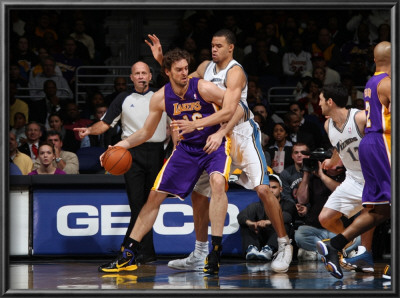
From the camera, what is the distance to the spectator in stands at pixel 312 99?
11.1 metres

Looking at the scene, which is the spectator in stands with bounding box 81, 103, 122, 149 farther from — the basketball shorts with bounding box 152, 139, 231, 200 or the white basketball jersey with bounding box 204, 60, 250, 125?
the basketball shorts with bounding box 152, 139, 231, 200

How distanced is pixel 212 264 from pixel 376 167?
61.7 inches

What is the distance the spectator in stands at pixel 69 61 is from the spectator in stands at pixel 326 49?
147 inches

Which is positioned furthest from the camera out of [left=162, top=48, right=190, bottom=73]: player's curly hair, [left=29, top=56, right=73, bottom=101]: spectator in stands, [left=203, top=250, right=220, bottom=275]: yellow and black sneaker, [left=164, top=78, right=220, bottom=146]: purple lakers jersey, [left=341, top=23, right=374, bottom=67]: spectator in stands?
[left=341, top=23, right=374, bottom=67]: spectator in stands

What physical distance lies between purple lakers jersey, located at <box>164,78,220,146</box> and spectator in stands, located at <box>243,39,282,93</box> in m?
5.07

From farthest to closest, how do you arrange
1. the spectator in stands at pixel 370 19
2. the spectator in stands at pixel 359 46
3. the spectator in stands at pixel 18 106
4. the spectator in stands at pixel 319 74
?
the spectator in stands at pixel 370 19, the spectator in stands at pixel 359 46, the spectator in stands at pixel 319 74, the spectator in stands at pixel 18 106

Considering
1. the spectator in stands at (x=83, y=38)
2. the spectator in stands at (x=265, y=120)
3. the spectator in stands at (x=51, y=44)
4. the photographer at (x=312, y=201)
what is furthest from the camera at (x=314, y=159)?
the spectator in stands at (x=51, y=44)

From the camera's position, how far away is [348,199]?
7.05 m

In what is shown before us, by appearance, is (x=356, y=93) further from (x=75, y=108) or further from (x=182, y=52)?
(x=182, y=52)

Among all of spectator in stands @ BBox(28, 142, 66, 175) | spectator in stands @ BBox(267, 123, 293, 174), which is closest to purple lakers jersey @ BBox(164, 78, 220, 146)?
spectator in stands @ BBox(28, 142, 66, 175)

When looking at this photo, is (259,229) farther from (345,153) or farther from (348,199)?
(345,153)

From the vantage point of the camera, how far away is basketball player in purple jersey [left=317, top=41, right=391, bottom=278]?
20.1 ft

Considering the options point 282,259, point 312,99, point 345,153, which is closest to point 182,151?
point 282,259

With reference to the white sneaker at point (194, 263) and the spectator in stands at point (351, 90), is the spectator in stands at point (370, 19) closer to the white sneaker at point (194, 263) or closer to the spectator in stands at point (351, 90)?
the spectator in stands at point (351, 90)
